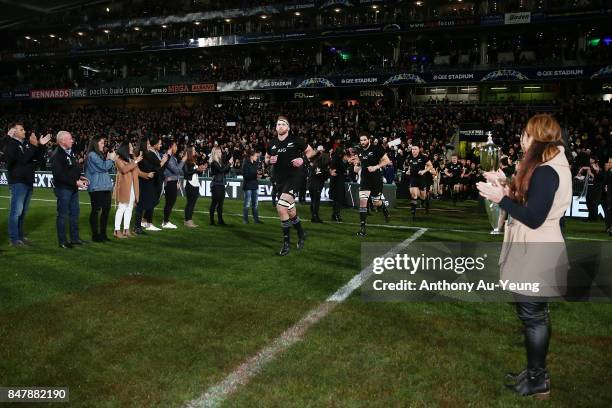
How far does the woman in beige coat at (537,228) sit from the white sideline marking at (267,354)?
2022mm

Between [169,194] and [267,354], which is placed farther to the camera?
[169,194]

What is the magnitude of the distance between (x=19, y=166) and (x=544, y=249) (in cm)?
900

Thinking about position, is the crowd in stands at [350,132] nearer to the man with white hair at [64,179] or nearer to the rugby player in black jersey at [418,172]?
the rugby player in black jersey at [418,172]

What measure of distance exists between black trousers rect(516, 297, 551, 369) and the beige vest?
0.10 m

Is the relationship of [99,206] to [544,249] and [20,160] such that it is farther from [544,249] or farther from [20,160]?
[544,249]

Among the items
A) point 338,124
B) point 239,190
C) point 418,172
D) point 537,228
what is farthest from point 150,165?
point 338,124

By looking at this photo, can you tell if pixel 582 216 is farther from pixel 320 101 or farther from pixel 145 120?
pixel 145 120

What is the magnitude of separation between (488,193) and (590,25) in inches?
1582

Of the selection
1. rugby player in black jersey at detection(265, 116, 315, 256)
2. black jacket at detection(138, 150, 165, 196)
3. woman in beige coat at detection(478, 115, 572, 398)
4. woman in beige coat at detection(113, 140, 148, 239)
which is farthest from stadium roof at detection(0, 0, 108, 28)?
black jacket at detection(138, 150, 165, 196)

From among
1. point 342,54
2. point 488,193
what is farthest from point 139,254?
point 342,54

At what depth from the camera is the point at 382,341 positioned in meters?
5.01

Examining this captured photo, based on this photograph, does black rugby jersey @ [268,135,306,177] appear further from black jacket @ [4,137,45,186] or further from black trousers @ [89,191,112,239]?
black jacket @ [4,137,45,186]

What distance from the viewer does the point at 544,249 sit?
12.5 feet

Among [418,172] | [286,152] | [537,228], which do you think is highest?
[286,152]
